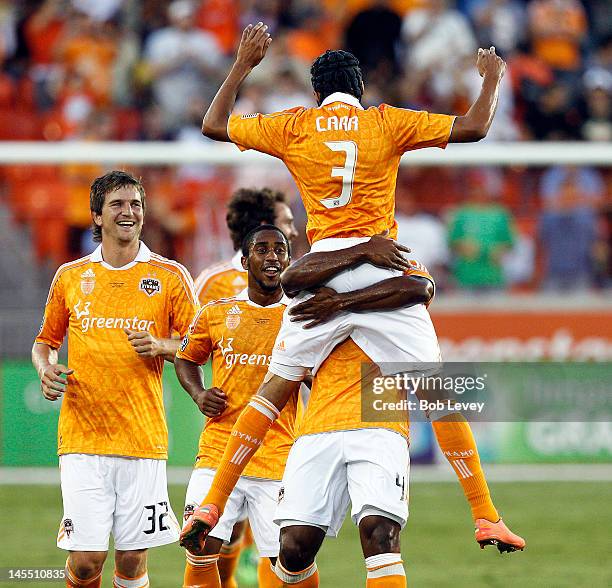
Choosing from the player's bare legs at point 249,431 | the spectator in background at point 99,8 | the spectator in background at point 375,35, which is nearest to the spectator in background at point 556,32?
the spectator in background at point 375,35

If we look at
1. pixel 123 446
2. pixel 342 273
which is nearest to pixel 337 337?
pixel 342 273

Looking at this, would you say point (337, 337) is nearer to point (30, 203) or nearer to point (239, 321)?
point (239, 321)

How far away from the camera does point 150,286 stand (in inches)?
260

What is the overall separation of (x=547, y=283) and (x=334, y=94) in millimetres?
6635

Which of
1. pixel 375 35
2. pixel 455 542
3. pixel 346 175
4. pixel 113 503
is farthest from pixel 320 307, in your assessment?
pixel 375 35

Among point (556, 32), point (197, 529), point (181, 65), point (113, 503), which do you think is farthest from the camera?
point (556, 32)

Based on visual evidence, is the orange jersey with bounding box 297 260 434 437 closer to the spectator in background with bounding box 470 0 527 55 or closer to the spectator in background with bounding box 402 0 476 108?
the spectator in background with bounding box 402 0 476 108

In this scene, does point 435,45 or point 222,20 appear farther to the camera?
point 222,20

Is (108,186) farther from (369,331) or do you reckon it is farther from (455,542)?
(455,542)

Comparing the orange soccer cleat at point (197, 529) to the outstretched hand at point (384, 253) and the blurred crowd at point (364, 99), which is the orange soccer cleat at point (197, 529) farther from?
the blurred crowd at point (364, 99)

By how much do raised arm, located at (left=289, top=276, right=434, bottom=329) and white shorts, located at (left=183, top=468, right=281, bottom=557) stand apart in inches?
53.1

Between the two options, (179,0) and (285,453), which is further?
(179,0)

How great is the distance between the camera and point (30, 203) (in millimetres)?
11867

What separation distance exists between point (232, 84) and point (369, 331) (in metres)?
1.23
